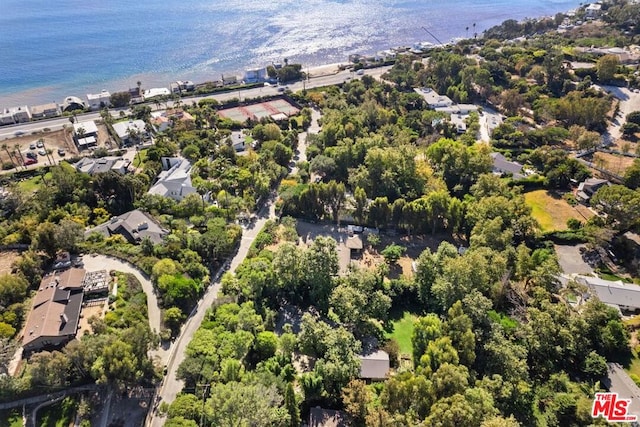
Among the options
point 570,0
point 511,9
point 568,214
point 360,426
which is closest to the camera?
point 360,426

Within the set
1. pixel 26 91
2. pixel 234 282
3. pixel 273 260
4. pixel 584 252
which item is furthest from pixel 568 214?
pixel 26 91

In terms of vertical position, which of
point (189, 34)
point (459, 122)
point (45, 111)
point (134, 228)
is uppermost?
point (189, 34)

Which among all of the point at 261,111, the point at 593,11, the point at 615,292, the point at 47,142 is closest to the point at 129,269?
the point at 47,142

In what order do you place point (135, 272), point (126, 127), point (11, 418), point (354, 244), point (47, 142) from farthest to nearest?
point (126, 127), point (47, 142), point (354, 244), point (135, 272), point (11, 418)

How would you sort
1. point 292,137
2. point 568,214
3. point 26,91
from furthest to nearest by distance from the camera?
point 26,91 < point 292,137 < point 568,214

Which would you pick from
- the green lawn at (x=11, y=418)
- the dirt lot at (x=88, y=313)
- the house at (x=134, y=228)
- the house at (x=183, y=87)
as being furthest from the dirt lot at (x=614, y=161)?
the house at (x=183, y=87)

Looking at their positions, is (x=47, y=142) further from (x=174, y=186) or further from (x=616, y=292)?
(x=616, y=292)

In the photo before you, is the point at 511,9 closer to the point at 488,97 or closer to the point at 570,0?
the point at 570,0
